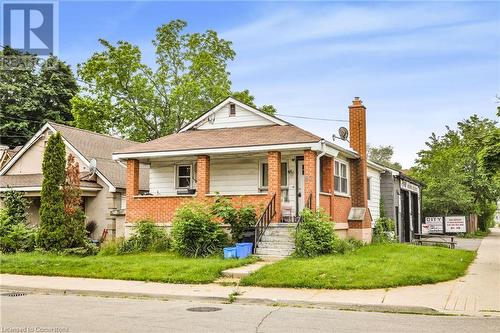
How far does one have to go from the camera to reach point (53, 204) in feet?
61.9

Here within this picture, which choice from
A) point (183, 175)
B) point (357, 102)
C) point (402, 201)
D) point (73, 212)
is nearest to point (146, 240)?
point (73, 212)

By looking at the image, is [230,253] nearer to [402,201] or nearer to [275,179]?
[275,179]

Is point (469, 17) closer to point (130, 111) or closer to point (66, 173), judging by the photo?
point (66, 173)

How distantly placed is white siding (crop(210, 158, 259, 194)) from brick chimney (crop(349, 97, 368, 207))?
15.5 feet

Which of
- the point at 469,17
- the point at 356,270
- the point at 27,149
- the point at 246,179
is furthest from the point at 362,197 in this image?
the point at 27,149

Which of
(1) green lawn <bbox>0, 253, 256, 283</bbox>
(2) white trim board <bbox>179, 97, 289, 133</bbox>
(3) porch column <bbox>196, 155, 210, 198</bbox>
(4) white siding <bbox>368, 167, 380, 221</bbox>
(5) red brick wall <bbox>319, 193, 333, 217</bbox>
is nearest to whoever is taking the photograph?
(1) green lawn <bbox>0, 253, 256, 283</bbox>

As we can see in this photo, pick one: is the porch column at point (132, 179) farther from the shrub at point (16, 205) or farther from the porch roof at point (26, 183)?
the shrub at point (16, 205)

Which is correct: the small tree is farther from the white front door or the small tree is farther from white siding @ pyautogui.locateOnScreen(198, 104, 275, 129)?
the white front door

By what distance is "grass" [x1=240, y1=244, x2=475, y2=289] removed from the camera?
13.0 metres

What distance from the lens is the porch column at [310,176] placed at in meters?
18.8

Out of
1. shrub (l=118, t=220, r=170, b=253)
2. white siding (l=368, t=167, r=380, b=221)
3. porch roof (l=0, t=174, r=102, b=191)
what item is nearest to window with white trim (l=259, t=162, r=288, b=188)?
shrub (l=118, t=220, r=170, b=253)

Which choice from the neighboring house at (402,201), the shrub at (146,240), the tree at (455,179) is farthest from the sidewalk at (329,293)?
the tree at (455,179)

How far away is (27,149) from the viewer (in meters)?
26.9

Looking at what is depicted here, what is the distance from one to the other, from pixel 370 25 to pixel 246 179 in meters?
8.95
